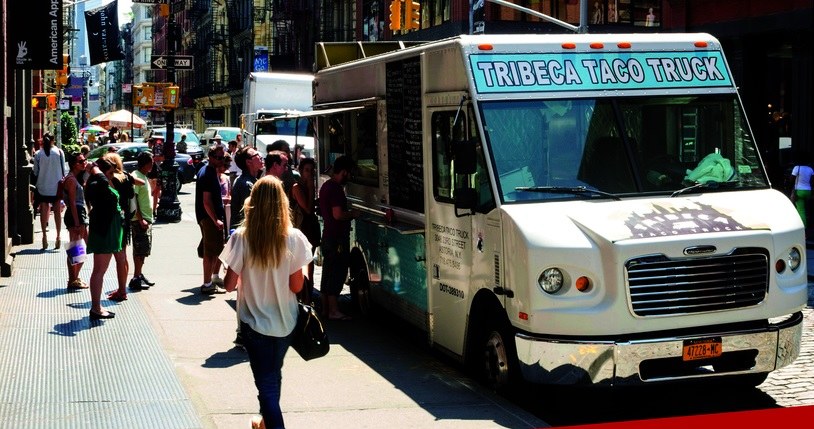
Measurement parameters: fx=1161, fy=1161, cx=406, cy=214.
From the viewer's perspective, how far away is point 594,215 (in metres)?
8.14

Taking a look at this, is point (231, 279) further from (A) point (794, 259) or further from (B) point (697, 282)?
(A) point (794, 259)

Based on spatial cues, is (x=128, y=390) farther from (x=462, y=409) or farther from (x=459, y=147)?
(x=459, y=147)

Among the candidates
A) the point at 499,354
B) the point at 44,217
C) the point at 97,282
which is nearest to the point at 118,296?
the point at 97,282

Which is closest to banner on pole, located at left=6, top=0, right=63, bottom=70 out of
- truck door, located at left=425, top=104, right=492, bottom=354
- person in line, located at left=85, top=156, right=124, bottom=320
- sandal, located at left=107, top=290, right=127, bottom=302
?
sandal, located at left=107, top=290, right=127, bottom=302

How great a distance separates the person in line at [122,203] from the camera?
40.6ft

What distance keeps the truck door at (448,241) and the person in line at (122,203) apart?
391cm

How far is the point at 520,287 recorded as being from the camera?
8.03 m

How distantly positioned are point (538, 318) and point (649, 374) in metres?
0.86

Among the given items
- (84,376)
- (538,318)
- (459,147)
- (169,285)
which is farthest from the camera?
(169,285)

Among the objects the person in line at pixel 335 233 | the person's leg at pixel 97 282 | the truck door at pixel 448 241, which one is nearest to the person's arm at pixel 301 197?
the person in line at pixel 335 233

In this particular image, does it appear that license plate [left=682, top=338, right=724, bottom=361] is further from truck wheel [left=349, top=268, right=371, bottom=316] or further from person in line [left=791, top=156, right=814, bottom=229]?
person in line [left=791, top=156, right=814, bottom=229]

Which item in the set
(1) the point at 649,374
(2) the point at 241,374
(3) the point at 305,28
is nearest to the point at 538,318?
(1) the point at 649,374

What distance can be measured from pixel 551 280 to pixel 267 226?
2202mm

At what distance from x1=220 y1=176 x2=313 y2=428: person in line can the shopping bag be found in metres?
7.07
